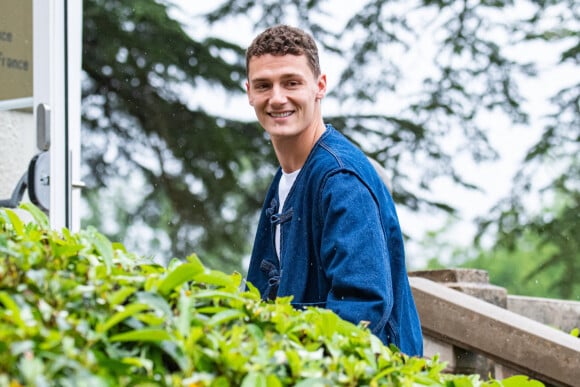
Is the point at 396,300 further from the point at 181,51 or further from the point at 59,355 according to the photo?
the point at 181,51

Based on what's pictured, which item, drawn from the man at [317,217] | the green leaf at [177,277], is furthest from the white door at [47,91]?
the green leaf at [177,277]

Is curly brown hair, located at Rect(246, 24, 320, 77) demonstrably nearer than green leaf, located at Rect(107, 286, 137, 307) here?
No

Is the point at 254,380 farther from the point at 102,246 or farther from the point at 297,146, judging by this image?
the point at 297,146

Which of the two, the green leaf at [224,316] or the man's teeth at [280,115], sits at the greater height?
the man's teeth at [280,115]

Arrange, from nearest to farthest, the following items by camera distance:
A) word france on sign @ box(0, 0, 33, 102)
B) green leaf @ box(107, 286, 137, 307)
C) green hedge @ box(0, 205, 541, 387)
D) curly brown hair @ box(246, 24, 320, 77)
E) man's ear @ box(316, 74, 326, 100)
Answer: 1. green hedge @ box(0, 205, 541, 387)
2. green leaf @ box(107, 286, 137, 307)
3. curly brown hair @ box(246, 24, 320, 77)
4. man's ear @ box(316, 74, 326, 100)
5. word france on sign @ box(0, 0, 33, 102)

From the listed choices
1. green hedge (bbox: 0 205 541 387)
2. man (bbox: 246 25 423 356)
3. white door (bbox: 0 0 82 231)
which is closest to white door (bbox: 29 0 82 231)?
white door (bbox: 0 0 82 231)

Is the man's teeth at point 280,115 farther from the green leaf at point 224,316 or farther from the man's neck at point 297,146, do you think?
the green leaf at point 224,316

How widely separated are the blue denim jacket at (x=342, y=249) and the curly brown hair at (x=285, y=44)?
20 cm

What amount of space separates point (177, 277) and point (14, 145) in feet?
11.2

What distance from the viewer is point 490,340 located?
3412mm

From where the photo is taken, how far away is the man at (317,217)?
176cm

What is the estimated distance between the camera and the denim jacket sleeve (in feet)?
5.67

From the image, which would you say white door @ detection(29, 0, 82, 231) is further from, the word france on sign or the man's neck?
the man's neck

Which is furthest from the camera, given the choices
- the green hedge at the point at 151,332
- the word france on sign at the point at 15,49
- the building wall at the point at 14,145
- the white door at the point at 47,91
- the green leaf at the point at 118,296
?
the building wall at the point at 14,145
